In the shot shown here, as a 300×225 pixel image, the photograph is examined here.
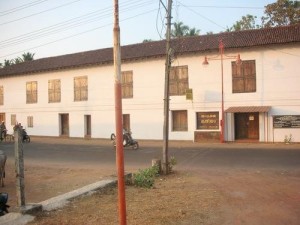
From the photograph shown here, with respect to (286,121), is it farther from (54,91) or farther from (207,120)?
(54,91)

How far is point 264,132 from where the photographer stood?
959 inches

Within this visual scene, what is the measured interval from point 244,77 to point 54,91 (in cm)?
1769

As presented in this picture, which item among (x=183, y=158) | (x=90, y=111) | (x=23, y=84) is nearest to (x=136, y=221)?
(x=183, y=158)

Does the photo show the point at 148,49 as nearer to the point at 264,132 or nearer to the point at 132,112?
the point at 132,112

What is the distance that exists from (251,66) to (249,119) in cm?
355

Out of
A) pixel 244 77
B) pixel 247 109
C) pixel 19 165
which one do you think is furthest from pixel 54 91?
pixel 19 165

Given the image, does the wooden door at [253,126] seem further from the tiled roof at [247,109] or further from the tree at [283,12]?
the tree at [283,12]

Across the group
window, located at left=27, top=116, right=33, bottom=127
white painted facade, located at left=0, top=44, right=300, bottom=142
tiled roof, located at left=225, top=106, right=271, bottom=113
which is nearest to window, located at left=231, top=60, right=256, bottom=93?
white painted facade, located at left=0, top=44, right=300, bottom=142

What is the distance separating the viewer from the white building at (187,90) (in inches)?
944

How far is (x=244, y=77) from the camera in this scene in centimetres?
2492

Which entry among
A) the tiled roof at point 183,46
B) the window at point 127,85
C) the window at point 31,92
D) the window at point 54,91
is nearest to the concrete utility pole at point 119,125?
the tiled roof at point 183,46

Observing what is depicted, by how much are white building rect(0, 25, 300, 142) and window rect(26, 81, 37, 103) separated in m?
0.16

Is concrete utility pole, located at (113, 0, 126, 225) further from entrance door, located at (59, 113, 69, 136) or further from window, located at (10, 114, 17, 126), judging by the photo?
window, located at (10, 114, 17, 126)

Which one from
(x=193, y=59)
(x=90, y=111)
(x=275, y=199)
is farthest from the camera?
(x=90, y=111)
